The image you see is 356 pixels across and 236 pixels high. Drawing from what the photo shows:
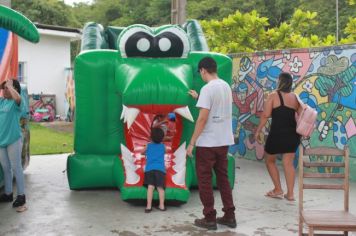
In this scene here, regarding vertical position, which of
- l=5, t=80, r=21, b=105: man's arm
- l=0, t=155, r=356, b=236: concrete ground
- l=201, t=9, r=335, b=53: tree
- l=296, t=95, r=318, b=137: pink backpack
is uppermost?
l=201, t=9, r=335, b=53: tree

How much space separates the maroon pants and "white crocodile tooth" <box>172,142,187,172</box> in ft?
3.67

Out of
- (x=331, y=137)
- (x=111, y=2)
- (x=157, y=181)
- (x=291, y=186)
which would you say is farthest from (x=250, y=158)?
(x=111, y=2)

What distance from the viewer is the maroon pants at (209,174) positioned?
16.7ft

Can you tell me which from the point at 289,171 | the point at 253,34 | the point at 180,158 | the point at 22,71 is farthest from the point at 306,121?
the point at 22,71

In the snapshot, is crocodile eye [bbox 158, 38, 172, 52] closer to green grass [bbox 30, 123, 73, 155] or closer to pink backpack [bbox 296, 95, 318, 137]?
pink backpack [bbox 296, 95, 318, 137]

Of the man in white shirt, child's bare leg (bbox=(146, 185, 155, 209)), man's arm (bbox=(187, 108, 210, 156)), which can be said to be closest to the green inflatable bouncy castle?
child's bare leg (bbox=(146, 185, 155, 209))

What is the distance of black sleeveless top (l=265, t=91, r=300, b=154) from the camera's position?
644cm

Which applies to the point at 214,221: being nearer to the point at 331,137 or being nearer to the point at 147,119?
the point at 147,119

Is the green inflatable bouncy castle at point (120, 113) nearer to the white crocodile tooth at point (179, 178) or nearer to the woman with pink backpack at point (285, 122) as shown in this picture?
the white crocodile tooth at point (179, 178)

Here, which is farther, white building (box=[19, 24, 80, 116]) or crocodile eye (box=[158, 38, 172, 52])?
white building (box=[19, 24, 80, 116])

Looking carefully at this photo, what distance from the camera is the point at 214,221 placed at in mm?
5160

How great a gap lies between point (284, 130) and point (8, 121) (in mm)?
3316

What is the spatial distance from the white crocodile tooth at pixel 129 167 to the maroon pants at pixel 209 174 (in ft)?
3.94

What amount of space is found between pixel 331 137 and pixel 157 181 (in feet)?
11.8
